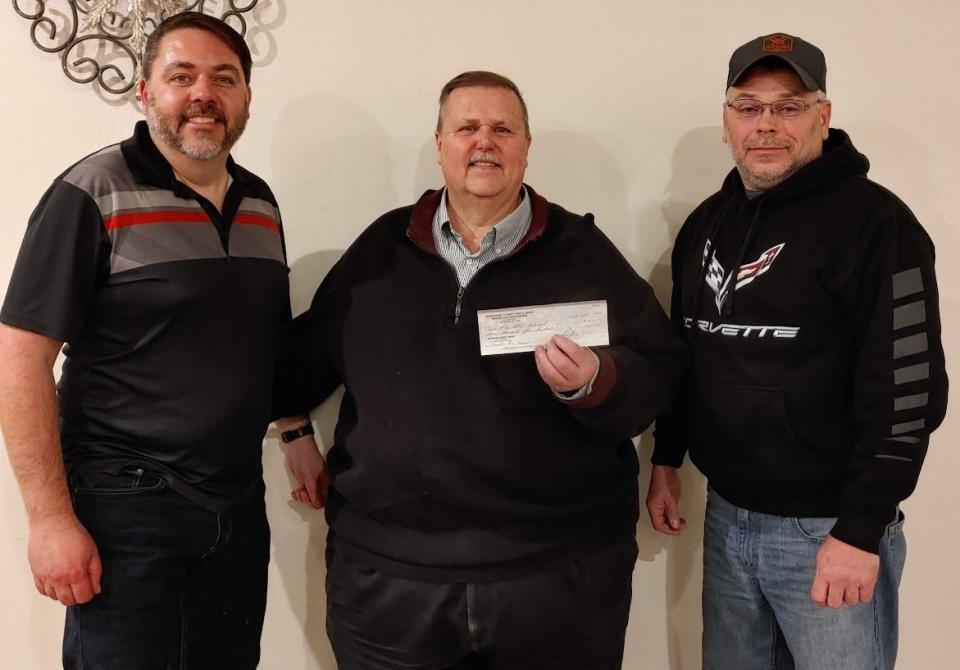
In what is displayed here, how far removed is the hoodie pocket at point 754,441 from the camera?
1416 millimetres

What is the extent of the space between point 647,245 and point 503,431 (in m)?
0.72

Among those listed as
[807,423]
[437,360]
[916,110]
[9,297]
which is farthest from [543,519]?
[916,110]

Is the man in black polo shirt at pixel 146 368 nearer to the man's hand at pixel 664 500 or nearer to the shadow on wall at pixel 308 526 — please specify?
the shadow on wall at pixel 308 526

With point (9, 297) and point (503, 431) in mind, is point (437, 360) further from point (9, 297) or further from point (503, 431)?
point (9, 297)

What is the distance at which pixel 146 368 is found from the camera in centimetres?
136

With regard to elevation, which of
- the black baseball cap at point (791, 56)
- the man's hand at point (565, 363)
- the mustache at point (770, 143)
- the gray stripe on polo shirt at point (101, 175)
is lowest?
the man's hand at point (565, 363)

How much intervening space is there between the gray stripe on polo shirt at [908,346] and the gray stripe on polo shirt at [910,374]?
0.9 inches

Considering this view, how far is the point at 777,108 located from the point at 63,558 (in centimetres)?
150

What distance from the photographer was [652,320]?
154cm

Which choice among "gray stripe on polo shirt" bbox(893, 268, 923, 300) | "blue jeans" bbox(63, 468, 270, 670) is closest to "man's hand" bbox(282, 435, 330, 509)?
"blue jeans" bbox(63, 468, 270, 670)

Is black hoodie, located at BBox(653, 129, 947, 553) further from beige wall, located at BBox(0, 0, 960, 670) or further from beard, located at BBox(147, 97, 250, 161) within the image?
beard, located at BBox(147, 97, 250, 161)

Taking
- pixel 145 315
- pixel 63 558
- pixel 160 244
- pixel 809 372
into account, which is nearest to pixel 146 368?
pixel 145 315

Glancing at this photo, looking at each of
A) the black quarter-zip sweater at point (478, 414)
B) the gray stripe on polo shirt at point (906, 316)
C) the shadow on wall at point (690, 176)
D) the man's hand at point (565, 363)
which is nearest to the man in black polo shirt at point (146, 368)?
the black quarter-zip sweater at point (478, 414)

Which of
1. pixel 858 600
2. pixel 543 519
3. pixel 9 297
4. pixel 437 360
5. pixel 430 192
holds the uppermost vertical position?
pixel 430 192
